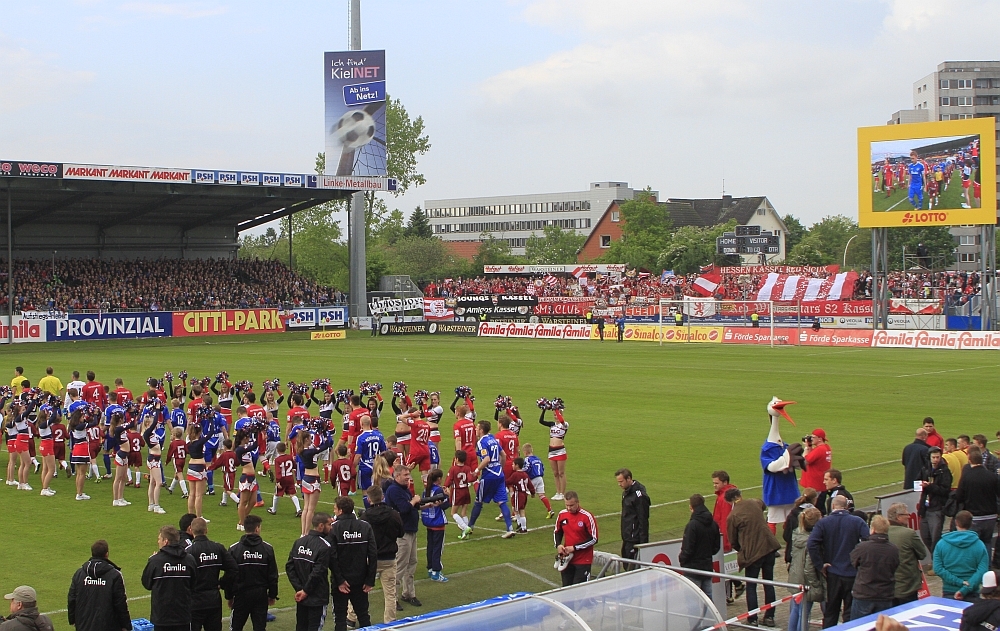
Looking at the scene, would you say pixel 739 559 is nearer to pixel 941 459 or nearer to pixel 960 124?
pixel 941 459

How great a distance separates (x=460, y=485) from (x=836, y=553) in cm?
603

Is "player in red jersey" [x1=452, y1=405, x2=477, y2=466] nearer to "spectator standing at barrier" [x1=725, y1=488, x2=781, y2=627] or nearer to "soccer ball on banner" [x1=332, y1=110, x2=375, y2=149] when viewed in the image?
"spectator standing at barrier" [x1=725, y1=488, x2=781, y2=627]

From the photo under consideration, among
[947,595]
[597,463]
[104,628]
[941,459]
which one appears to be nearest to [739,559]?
[947,595]

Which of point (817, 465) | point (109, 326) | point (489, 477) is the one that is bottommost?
point (489, 477)

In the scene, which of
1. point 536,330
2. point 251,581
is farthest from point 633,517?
point 536,330

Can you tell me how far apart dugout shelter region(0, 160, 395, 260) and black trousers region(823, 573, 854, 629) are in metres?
48.7

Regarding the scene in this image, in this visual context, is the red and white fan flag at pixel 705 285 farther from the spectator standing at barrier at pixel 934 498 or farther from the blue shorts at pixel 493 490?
the spectator standing at barrier at pixel 934 498

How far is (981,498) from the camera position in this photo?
12633 mm

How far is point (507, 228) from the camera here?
166500 mm

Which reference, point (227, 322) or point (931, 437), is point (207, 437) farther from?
point (227, 322)

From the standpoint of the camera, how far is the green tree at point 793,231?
509 feet

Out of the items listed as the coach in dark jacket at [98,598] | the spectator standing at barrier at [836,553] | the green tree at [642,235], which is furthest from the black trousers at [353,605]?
the green tree at [642,235]

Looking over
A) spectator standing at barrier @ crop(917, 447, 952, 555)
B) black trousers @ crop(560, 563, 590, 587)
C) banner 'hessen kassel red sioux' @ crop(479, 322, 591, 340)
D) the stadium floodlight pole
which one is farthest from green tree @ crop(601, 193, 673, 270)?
black trousers @ crop(560, 563, 590, 587)

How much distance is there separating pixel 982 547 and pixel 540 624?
4560mm
